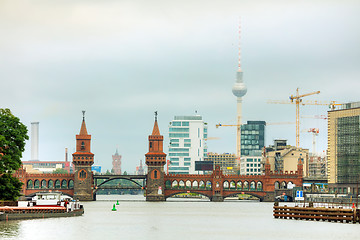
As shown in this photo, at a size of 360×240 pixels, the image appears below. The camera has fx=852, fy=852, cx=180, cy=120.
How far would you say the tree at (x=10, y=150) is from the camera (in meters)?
134

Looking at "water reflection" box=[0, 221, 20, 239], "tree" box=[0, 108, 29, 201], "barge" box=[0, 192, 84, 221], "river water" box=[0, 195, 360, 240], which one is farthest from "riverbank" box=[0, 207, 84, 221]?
"tree" box=[0, 108, 29, 201]

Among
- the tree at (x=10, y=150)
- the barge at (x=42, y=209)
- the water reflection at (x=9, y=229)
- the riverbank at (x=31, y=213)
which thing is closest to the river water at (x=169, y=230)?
the water reflection at (x=9, y=229)

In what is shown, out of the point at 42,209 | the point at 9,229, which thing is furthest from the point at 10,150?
the point at 9,229

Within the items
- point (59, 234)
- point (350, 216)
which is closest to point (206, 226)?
point (350, 216)

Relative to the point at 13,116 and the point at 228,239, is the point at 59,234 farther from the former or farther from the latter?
the point at 13,116

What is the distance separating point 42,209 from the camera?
436 ft

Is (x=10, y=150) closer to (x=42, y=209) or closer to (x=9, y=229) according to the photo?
(x=42, y=209)

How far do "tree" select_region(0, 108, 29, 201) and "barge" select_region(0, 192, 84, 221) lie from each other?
3097mm

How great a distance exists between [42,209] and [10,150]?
37.3ft

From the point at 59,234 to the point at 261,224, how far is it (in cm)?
4065

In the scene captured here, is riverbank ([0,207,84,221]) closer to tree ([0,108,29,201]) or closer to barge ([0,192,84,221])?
barge ([0,192,84,221])

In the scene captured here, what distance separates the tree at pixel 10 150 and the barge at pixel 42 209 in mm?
3097

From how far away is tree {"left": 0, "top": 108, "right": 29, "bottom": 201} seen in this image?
134 metres

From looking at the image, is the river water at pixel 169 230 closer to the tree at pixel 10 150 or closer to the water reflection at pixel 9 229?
the water reflection at pixel 9 229
